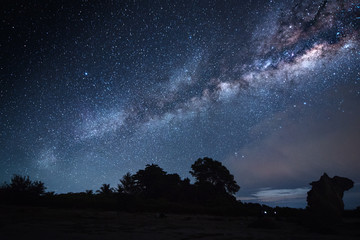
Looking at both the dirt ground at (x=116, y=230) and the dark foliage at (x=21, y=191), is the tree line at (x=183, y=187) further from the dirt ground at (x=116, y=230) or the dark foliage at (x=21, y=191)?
the dirt ground at (x=116, y=230)

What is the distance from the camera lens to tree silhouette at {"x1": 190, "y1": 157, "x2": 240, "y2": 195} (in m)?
34.9

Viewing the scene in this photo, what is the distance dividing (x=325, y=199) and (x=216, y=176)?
1066 inches

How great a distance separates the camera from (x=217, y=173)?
115 feet

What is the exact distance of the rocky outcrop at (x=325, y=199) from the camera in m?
8.80

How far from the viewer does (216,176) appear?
35281 mm

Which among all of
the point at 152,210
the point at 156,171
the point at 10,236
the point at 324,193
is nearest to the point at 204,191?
the point at 156,171

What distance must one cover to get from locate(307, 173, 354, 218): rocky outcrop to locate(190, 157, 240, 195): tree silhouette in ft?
84.2

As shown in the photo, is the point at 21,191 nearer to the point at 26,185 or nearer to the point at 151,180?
the point at 26,185

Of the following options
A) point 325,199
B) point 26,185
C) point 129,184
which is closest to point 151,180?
point 129,184

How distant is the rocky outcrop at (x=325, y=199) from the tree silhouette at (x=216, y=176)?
2566cm

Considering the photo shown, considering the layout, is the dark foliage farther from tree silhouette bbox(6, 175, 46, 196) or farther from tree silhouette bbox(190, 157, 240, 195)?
tree silhouette bbox(190, 157, 240, 195)

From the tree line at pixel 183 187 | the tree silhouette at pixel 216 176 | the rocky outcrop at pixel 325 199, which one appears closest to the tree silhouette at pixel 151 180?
the tree line at pixel 183 187

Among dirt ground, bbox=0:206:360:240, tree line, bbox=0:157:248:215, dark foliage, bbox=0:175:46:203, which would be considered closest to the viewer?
dirt ground, bbox=0:206:360:240

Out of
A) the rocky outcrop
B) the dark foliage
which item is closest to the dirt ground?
the rocky outcrop
